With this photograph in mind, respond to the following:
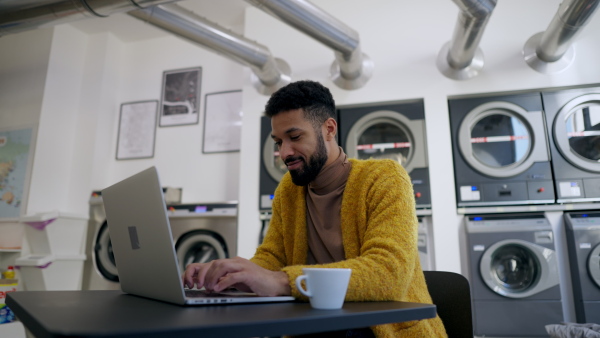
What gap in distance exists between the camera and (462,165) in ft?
9.74

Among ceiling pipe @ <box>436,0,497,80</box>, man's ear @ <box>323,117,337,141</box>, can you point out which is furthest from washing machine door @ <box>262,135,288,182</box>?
man's ear @ <box>323,117,337,141</box>

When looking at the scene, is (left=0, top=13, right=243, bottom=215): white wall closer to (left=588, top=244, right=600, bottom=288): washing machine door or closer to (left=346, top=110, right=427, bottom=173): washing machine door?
(left=346, top=110, right=427, bottom=173): washing machine door

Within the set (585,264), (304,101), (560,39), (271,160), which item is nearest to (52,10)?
(271,160)

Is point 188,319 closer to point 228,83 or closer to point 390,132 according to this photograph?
point 390,132

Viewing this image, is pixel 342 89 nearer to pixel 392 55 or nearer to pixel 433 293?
pixel 392 55

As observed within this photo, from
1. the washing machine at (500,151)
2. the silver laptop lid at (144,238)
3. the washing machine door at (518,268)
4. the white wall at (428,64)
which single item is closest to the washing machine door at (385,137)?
the white wall at (428,64)

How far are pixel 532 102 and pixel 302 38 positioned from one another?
179 centimetres

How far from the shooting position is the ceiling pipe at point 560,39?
2.47 meters

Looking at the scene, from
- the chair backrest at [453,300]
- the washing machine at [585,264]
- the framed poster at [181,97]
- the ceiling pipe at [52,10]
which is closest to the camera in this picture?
the chair backrest at [453,300]

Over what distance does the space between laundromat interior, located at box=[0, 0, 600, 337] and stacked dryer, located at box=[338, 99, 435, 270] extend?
10 mm

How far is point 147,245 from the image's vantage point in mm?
766

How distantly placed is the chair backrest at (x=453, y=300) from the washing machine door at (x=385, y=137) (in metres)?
1.98

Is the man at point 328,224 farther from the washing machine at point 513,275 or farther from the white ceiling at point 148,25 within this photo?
the white ceiling at point 148,25

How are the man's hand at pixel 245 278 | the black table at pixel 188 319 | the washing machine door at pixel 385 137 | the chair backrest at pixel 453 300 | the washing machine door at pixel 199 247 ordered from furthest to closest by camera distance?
the washing machine door at pixel 199 247
the washing machine door at pixel 385 137
the chair backrest at pixel 453 300
the man's hand at pixel 245 278
the black table at pixel 188 319
